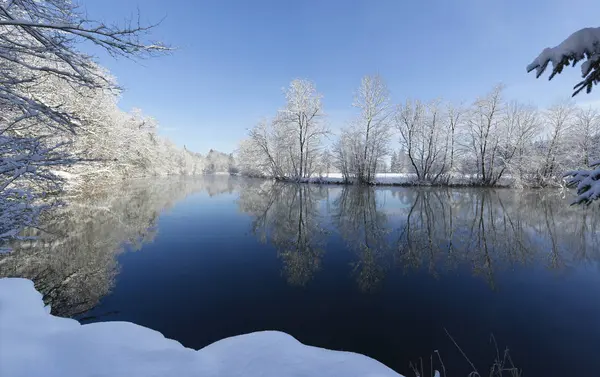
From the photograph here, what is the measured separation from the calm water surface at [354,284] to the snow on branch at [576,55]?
3483 mm

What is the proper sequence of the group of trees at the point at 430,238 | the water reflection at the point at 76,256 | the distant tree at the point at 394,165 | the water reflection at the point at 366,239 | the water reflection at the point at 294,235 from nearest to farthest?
1. the water reflection at the point at 76,256
2. the water reflection at the point at 366,239
3. the water reflection at the point at 294,235
4. the group of trees at the point at 430,238
5. the distant tree at the point at 394,165

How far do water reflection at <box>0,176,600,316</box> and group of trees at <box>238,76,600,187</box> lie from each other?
17419 millimetres

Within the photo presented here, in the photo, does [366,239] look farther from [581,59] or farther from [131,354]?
[131,354]

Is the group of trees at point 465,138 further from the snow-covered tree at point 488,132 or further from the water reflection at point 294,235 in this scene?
the water reflection at point 294,235

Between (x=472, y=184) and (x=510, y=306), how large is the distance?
30.6 meters

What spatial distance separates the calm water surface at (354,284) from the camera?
371 centimetres

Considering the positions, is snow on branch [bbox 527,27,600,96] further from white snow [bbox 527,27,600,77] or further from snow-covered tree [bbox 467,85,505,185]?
snow-covered tree [bbox 467,85,505,185]

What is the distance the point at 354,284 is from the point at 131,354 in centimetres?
434

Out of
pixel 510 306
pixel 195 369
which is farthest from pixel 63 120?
pixel 510 306

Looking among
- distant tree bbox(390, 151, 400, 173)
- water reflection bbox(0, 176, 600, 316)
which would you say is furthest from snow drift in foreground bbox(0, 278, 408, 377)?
distant tree bbox(390, 151, 400, 173)

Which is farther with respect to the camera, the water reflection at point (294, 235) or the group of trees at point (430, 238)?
the group of trees at point (430, 238)

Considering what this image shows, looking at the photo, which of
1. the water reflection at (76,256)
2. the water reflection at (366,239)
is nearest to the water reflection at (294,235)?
the water reflection at (366,239)

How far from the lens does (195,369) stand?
7.08ft

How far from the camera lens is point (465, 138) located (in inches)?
1220
